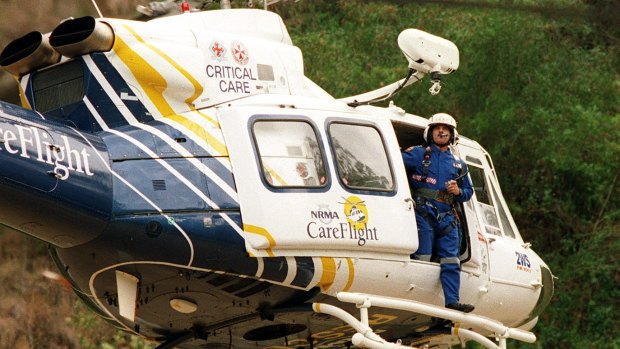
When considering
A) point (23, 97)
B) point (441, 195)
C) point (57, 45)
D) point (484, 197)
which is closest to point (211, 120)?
point (57, 45)

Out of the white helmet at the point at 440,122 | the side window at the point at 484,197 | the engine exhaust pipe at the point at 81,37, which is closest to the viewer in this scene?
the engine exhaust pipe at the point at 81,37

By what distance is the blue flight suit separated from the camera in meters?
9.68

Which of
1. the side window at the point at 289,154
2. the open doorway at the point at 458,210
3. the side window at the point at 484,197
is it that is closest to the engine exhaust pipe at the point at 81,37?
the side window at the point at 289,154

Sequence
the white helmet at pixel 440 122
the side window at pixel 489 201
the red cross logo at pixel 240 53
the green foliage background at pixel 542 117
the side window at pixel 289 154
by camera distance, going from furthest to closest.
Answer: the green foliage background at pixel 542 117 → the side window at pixel 489 201 → the white helmet at pixel 440 122 → the red cross logo at pixel 240 53 → the side window at pixel 289 154

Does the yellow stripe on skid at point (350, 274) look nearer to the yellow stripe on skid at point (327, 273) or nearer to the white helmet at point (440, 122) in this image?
the yellow stripe on skid at point (327, 273)

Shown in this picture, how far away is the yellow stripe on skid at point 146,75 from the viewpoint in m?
8.80

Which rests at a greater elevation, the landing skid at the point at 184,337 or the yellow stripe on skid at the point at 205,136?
the yellow stripe on skid at the point at 205,136

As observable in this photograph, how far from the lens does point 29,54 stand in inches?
354

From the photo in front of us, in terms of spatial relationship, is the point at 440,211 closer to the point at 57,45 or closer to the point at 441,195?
the point at 441,195

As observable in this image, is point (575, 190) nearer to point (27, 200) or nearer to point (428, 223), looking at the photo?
point (428, 223)

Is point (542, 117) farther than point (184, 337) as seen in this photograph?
Yes

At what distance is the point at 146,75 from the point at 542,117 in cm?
1051

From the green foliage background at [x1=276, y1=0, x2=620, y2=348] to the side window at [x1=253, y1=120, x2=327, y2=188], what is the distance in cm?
898

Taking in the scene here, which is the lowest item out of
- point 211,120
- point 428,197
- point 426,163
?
point 428,197
